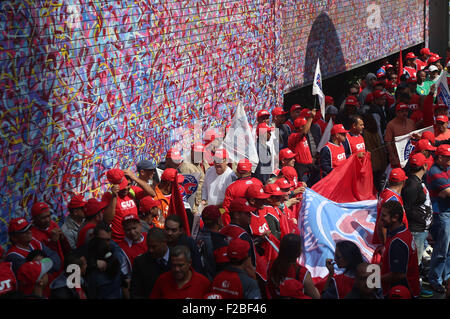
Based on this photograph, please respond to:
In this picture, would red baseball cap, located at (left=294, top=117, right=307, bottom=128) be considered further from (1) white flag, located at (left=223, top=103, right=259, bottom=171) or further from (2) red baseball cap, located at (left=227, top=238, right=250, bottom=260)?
(2) red baseball cap, located at (left=227, top=238, right=250, bottom=260)

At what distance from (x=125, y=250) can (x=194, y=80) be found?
5901mm

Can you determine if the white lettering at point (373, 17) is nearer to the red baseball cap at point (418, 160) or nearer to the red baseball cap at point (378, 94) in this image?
the red baseball cap at point (378, 94)

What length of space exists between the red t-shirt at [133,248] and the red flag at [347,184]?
10.5 feet

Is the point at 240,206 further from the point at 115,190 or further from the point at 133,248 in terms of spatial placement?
the point at 115,190

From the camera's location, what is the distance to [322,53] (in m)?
17.6

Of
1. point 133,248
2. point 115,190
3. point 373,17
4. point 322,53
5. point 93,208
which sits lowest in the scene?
point 133,248

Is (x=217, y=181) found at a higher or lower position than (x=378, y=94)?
lower

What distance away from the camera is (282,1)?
15156 mm

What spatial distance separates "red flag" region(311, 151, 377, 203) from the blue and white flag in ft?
1.79

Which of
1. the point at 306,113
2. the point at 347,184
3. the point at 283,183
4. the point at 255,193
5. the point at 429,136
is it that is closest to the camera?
the point at 255,193

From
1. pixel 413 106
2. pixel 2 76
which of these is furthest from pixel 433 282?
pixel 2 76

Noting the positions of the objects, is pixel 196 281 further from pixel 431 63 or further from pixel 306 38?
pixel 431 63

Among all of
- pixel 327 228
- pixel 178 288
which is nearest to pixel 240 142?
pixel 327 228

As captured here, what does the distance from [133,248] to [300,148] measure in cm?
483
